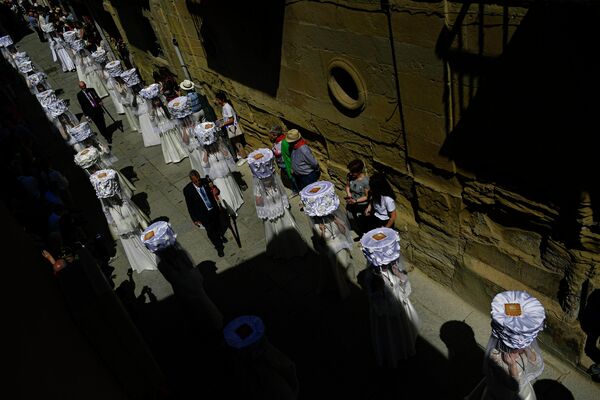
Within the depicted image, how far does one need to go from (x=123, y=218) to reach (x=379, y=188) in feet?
15.1

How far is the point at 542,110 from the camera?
4582 millimetres

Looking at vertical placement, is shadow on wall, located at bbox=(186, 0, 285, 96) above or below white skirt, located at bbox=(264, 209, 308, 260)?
above

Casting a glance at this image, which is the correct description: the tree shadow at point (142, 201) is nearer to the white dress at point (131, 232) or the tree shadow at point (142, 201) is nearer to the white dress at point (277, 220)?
the white dress at point (131, 232)

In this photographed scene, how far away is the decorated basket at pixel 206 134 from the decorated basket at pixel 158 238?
2.72 meters

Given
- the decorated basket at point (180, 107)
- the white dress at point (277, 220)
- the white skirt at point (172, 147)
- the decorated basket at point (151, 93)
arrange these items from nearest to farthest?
the white dress at point (277, 220), the decorated basket at point (180, 107), the decorated basket at point (151, 93), the white skirt at point (172, 147)

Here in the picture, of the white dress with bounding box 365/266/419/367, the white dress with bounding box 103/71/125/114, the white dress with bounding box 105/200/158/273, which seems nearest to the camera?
the white dress with bounding box 365/266/419/367

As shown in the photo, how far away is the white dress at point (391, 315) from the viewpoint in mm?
5367

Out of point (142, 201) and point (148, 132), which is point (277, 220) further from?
point (148, 132)

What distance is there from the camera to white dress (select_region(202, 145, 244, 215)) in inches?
362

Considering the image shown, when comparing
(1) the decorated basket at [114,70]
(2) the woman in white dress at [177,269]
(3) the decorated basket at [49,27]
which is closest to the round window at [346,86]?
(2) the woman in white dress at [177,269]

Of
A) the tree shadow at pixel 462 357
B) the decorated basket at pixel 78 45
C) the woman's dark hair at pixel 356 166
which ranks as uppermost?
the decorated basket at pixel 78 45

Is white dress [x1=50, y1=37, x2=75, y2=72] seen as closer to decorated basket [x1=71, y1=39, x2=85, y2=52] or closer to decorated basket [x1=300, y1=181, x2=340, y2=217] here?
decorated basket [x1=71, y1=39, x2=85, y2=52]

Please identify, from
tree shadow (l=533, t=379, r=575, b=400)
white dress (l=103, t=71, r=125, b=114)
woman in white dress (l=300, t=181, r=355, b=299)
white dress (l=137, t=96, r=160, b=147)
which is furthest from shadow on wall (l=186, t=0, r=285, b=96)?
tree shadow (l=533, t=379, r=575, b=400)

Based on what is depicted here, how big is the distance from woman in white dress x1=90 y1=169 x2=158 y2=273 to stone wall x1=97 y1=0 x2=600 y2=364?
3.39m
